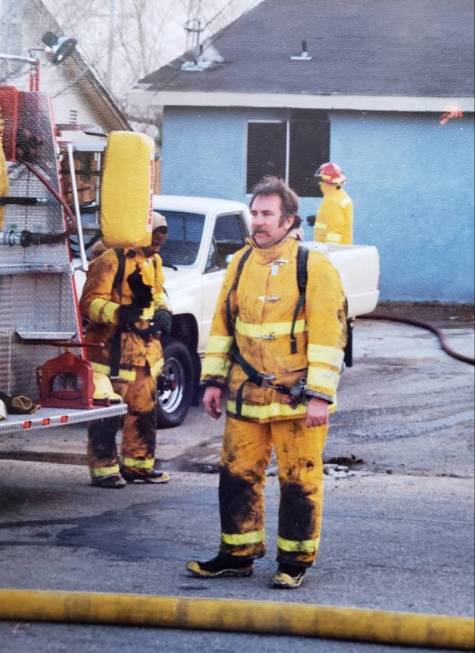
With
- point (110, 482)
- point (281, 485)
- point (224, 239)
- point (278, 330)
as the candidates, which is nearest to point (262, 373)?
point (278, 330)

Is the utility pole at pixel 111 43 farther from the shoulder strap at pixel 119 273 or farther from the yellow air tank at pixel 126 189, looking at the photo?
the shoulder strap at pixel 119 273

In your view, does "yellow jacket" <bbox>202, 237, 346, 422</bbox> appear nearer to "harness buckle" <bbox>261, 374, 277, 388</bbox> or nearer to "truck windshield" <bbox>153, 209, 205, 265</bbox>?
"harness buckle" <bbox>261, 374, 277, 388</bbox>

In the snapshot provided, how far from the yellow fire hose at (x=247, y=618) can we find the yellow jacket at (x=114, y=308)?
8.41 feet

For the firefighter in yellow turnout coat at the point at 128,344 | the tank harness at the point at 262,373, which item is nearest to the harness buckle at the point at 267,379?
the tank harness at the point at 262,373

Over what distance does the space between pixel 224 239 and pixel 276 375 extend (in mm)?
5056

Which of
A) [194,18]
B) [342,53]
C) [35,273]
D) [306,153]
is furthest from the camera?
[306,153]

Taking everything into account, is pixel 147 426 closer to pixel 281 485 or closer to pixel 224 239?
pixel 281 485

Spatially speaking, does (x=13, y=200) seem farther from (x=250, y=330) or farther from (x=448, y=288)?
(x=448, y=288)

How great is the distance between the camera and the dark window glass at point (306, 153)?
15445 millimetres

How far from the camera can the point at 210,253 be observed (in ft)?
34.9

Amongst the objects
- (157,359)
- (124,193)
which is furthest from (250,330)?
(157,359)

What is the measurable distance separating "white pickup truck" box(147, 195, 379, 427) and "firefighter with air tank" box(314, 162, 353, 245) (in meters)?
0.31

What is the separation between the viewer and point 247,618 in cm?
575

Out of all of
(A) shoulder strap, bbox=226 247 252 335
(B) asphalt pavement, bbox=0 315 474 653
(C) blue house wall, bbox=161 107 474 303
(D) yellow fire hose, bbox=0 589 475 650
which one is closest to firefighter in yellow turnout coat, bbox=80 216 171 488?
(B) asphalt pavement, bbox=0 315 474 653
